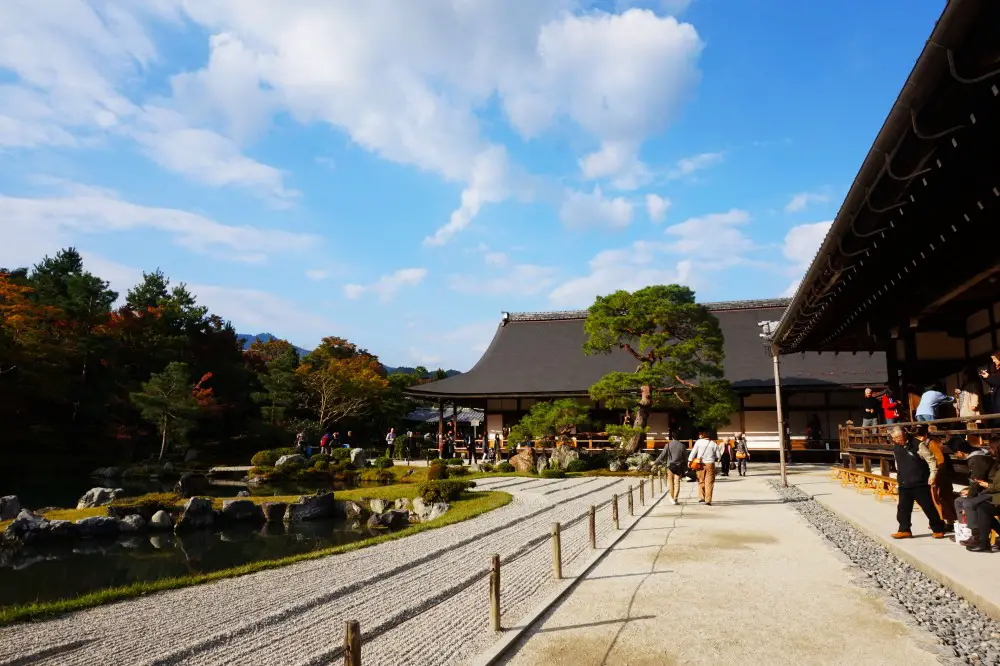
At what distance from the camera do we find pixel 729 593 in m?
5.22

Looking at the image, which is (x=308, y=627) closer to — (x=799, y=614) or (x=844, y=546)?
(x=799, y=614)

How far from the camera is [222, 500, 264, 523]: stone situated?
46.8ft

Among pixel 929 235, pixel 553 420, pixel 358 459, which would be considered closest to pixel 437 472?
pixel 553 420

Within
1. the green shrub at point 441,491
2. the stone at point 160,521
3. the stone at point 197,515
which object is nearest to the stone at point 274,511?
the stone at point 197,515

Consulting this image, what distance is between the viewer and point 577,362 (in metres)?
29.2

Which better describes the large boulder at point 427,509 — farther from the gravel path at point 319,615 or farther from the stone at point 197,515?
the gravel path at point 319,615

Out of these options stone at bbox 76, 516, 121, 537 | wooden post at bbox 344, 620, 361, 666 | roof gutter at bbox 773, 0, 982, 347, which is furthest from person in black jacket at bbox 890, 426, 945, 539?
stone at bbox 76, 516, 121, 537

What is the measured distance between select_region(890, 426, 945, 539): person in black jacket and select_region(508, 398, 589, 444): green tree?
46.2 ft

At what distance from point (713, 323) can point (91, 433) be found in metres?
27.4

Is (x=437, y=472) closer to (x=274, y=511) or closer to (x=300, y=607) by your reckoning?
(x=274, y=511)

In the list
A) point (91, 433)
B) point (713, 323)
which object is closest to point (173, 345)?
point (91, 433)

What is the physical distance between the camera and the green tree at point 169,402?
85.1ft

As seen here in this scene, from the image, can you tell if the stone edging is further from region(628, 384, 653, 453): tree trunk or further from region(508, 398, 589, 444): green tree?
region(628, 384, 653, 453): tree trunk

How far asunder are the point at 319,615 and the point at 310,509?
993 centimetres
